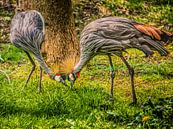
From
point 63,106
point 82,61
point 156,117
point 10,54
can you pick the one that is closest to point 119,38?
point 82,61

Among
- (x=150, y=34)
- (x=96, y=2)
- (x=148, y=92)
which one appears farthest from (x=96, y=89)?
(x=96, y=2)

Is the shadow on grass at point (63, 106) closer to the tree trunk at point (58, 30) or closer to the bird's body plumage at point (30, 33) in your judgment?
the bird's body plumage at point (30, 33)

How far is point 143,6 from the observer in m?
17.3

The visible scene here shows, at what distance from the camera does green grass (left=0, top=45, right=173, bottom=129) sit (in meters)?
6.39

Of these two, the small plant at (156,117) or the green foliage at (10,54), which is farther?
the green foliage at (10,54)

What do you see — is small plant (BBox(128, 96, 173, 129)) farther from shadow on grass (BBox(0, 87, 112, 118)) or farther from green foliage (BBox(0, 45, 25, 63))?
green foliage (BBox(0, 45, 25, 63))

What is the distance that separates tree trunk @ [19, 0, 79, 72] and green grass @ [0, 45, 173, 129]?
1.89ft

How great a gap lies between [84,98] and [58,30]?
3.25 m

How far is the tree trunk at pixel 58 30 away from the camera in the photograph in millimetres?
10180

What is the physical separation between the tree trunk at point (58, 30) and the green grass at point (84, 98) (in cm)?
58

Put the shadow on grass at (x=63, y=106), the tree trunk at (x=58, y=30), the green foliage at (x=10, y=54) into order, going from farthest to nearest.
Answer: the green foliage at (x=10, y=54), the tree trunk at (x=58, y=30), the shadow on grass at (x=63, y=106)

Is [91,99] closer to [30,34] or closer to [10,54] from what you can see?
[30,34]

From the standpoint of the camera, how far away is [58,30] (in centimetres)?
1030

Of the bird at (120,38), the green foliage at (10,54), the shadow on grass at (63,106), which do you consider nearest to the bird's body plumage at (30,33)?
the shadow on grass at (63,106)
